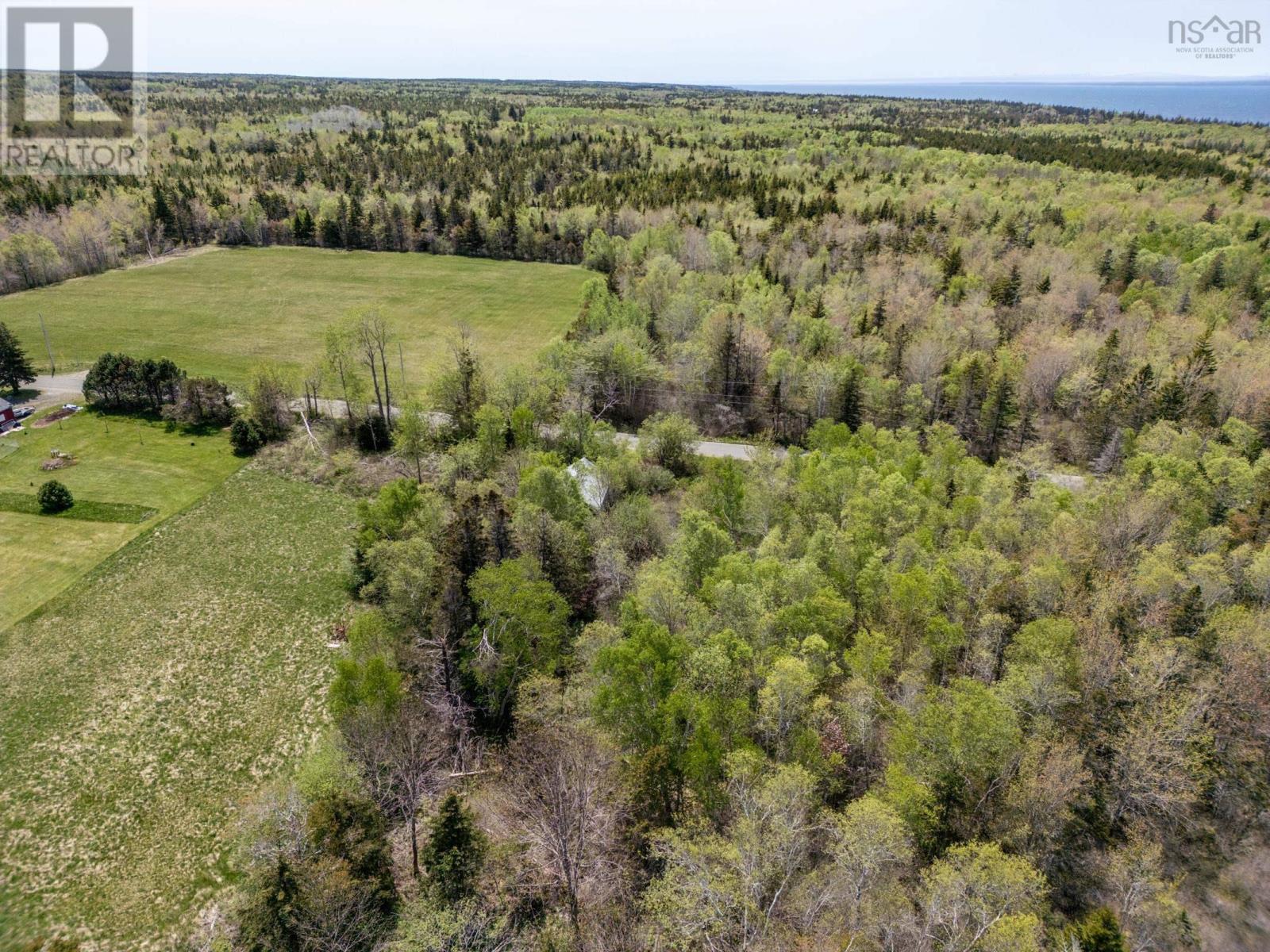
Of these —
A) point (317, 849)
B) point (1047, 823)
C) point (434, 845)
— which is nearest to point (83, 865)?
point (317, 849)

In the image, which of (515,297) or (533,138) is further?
(533,138)

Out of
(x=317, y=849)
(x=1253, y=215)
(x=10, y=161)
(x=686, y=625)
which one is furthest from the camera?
(x=10, y=161)

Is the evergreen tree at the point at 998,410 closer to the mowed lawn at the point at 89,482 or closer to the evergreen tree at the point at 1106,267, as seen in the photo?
the evergreen tree at the point at 1106,267

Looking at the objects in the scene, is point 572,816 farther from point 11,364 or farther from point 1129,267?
point 1129,267

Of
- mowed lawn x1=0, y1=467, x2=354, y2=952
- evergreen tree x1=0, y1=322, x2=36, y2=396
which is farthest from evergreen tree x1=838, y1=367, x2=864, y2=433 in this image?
evergreen tree x1=0, y1=322, x2=36, y2=396

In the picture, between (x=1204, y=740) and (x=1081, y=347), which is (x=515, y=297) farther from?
(x=1204, y=740)

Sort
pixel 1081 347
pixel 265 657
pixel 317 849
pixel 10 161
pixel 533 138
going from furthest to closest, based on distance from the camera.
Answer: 1. pixel 533 138
2. pixel 10 161
3. pixel 1081 347
4. pixel 265 657
5. pixel 317 849

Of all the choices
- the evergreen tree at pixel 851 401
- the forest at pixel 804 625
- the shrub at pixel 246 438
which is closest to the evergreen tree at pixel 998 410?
the forest at pixel 804 625

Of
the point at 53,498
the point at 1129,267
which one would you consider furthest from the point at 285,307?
the point at 1129,267
